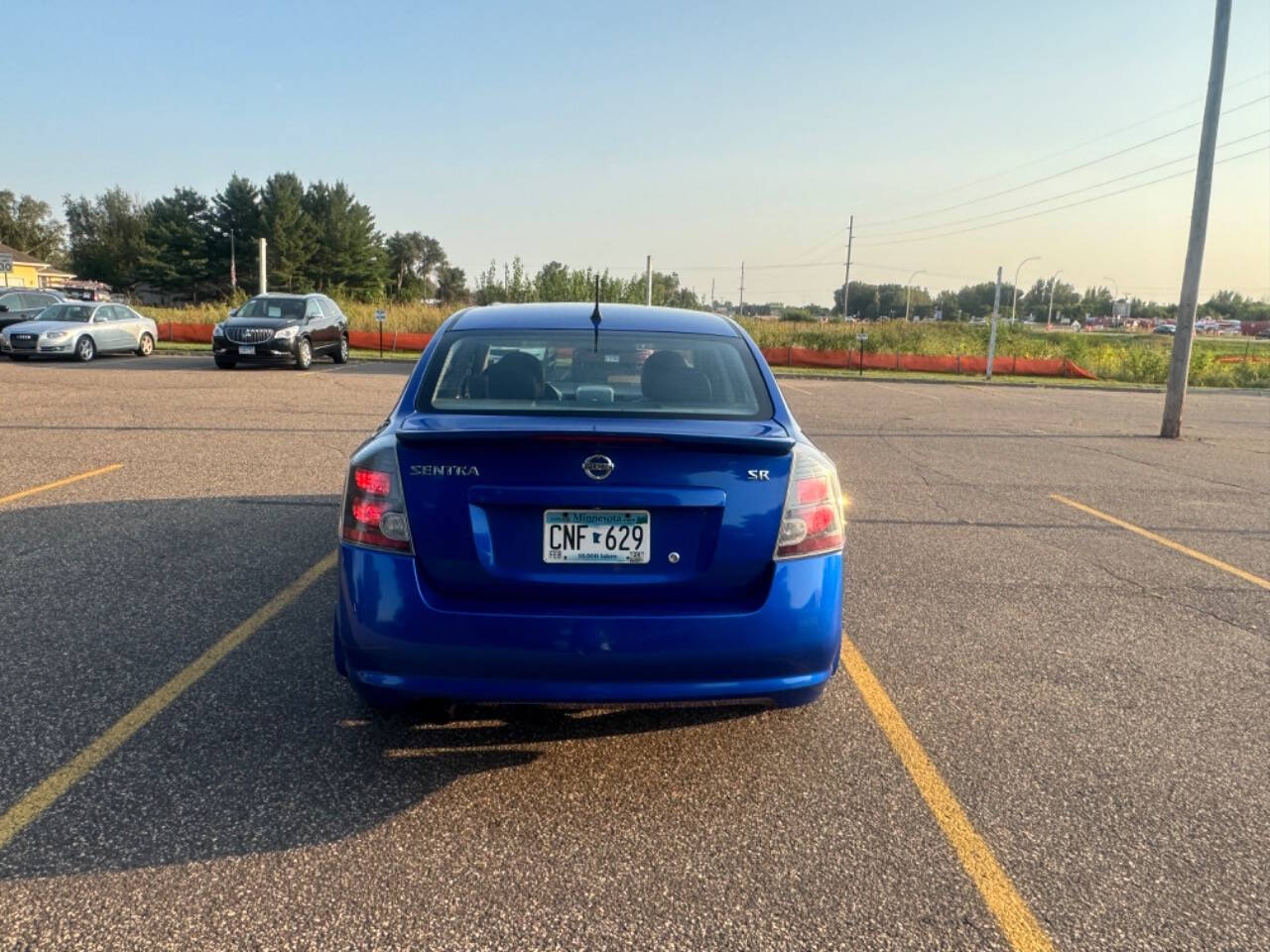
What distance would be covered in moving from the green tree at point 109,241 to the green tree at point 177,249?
6.35 metres

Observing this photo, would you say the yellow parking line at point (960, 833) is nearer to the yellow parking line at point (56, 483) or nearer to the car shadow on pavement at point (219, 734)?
the car shadow on pavement at point (219, 734)

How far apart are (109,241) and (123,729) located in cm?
10217

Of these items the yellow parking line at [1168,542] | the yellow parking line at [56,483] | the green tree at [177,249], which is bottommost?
the yellow parking line at [56,483]

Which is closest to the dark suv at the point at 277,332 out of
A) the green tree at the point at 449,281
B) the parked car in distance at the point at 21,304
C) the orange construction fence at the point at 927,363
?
the parked car in distance at the point at 21,304

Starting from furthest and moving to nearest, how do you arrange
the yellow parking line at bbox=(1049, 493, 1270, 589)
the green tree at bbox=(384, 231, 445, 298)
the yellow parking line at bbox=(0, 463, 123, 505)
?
the green tree at bbox=(384, 231, 445, 298) < the yellow parking line at bbox=(0, 463, 123, 505) < the yellow parking line at bbox=(1049, 493, 1270, 589)

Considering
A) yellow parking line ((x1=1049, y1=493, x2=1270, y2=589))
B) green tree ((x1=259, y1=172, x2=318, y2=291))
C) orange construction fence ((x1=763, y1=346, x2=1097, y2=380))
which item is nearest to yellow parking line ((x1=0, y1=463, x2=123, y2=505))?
yellow parking line ((x1=1049, y1=493, x2=1270, y2=589))

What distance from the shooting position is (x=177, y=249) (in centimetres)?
7056

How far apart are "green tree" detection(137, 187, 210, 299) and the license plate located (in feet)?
252

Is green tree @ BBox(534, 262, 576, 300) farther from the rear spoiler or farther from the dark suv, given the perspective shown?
the rear spoiler

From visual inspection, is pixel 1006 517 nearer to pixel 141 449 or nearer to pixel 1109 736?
pixel 1109 736

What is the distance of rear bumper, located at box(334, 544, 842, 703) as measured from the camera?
2.79m

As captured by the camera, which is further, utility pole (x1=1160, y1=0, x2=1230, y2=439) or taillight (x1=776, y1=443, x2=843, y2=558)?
utility pole (x1=1160, y1=0, x2=1230, y2=439)

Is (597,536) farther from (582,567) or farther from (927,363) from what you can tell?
(927,363)

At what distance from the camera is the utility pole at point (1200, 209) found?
45.1 ft
